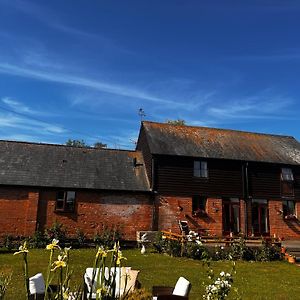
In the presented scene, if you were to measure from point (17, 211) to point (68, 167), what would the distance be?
14.7 feet

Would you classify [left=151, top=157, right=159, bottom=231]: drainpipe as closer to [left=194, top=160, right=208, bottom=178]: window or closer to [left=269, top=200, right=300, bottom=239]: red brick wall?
[left=194, top=160, right=208, bottom=178]: window

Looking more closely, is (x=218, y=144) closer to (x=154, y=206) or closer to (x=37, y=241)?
(x=154, y=206)

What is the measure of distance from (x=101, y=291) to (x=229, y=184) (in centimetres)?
2302

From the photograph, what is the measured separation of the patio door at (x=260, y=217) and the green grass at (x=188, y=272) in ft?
23.5

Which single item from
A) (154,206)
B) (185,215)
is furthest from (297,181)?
(154,206)

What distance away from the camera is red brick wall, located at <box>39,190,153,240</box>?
71.8 ft

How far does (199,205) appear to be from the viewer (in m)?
24.5

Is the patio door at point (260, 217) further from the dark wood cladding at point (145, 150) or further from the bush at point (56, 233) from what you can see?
the bush at point (56, 233)

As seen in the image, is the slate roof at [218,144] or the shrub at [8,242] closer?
the shrub at [8,242]

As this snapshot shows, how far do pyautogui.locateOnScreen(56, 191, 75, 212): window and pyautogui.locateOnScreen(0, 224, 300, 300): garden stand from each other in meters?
1.50

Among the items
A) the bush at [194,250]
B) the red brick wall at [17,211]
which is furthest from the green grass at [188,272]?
the red brick wall at [17,211]

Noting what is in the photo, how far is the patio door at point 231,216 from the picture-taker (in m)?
24.7

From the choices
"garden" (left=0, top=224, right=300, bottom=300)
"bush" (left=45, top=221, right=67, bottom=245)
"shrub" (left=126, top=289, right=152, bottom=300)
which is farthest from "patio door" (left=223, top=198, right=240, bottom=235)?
"shrub" (left=126, top=289, right=152, bottom=300)

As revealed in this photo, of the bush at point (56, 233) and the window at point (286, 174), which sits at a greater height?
the window at point (286, 174)
